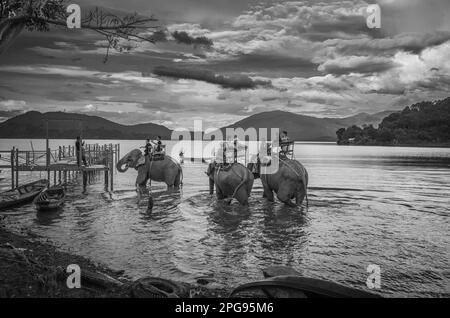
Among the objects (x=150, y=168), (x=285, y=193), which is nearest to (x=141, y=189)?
(x=150, y=168)

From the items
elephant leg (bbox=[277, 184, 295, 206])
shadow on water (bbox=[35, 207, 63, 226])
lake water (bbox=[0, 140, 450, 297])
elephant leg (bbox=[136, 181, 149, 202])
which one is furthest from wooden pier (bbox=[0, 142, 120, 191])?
elephant leg (bbox=[277, 184, 295, 206])

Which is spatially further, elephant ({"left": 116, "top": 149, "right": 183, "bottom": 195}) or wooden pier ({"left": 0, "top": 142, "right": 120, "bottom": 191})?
wooden pier ({"left": 0, "top": 142, "right": 120, "bottom": 191})

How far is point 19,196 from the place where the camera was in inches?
768

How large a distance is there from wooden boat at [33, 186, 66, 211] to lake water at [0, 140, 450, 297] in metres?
0.43

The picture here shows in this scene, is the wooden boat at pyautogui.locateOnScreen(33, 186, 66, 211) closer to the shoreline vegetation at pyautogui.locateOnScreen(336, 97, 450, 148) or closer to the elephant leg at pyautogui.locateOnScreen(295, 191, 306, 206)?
the elephant leg at pyautogui.locateOnScreen(295, 191, 306, 206)

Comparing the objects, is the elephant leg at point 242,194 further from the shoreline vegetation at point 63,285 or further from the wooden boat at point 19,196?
the wooden boat at point 19,196

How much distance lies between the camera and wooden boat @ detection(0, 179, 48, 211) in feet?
60.4

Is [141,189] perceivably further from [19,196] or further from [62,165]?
[62,165]

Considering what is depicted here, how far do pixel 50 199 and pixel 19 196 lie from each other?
11.1 feet

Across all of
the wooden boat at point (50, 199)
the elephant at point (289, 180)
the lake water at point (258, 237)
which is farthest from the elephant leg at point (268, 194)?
the wooden boat at point (50, 199)
